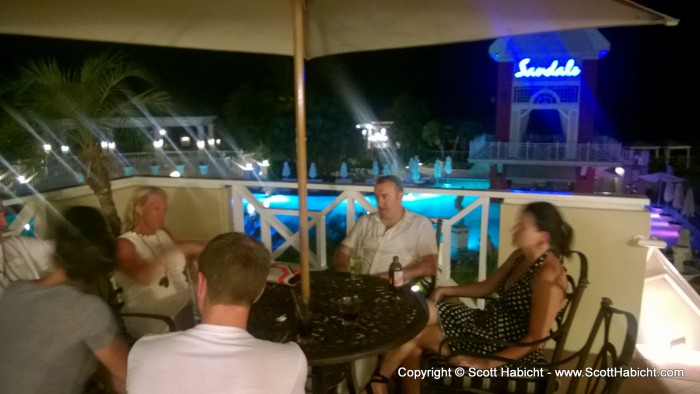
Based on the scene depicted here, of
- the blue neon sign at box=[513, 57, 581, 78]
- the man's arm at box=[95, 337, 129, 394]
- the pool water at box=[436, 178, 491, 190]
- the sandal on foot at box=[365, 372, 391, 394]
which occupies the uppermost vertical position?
the blue neon sign at box=[513, 57, 581, 78]

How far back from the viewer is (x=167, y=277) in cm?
277

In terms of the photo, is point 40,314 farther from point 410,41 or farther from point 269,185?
point 269,185

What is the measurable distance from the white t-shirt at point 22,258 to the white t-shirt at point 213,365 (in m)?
1.62

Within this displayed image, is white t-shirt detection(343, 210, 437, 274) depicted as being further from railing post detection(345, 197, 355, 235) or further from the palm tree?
the palm tree

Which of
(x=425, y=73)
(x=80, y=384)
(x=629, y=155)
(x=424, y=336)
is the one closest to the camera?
(x=80, y=384)

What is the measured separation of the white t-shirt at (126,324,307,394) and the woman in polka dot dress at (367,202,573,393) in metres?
1.10

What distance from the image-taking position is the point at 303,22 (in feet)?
7.86

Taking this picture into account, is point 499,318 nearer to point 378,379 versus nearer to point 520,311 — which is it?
point 520,311

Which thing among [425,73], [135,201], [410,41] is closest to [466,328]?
[410,41]

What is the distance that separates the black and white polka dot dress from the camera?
2258 mm

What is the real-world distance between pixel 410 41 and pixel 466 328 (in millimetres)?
1574

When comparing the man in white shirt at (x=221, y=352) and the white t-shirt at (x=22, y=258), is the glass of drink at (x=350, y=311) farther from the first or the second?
the white t-shirt at (x=22, y=258)

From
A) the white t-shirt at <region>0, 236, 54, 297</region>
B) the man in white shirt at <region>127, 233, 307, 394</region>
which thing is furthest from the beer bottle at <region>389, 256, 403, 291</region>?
the white t-shirt at <region>0, 236, 54, 297</region>

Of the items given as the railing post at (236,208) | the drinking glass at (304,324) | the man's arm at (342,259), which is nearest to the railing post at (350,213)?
the man's arm at (342,259)
